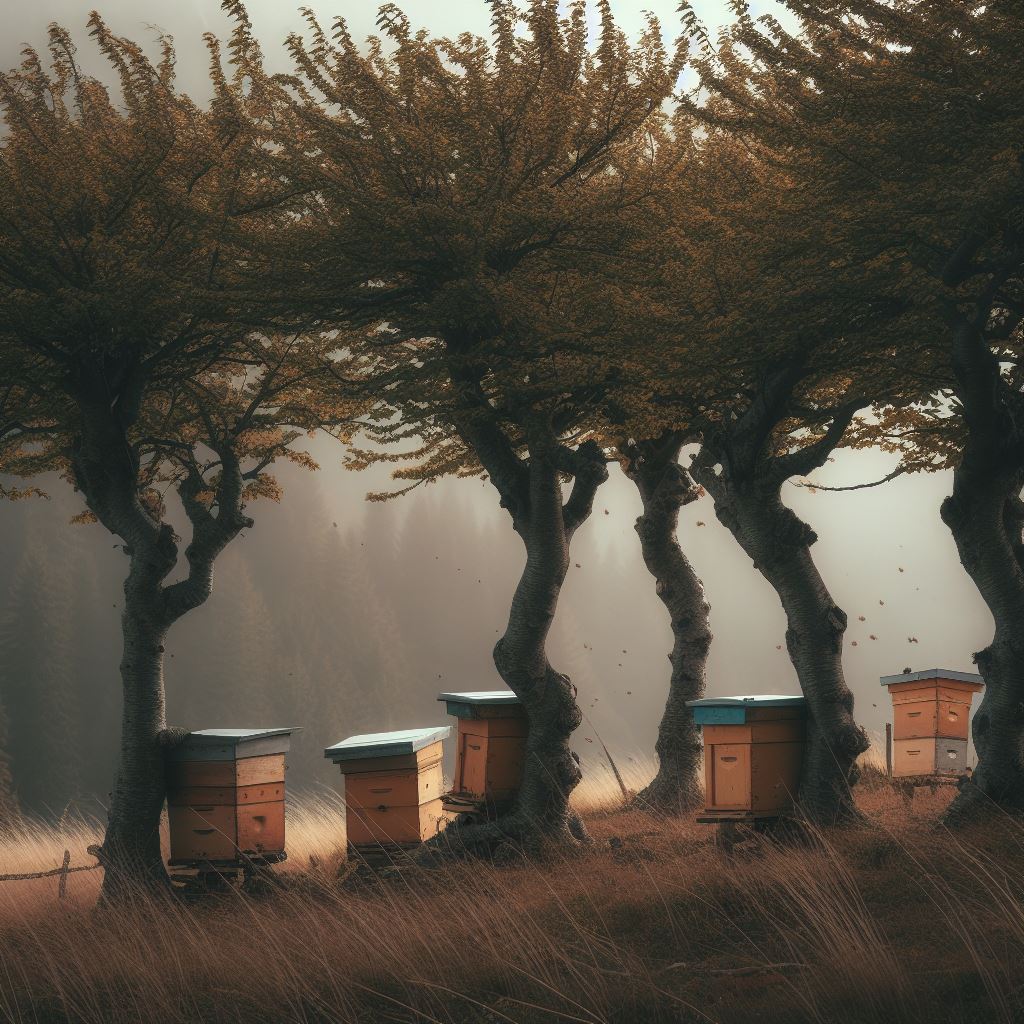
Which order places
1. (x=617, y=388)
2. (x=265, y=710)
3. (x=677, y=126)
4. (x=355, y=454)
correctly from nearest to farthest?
(x=617, y=388) → (x=677, y=126) → (x=355, y=454) → (x=265, y=710)

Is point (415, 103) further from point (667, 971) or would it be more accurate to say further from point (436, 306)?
point (667, 971)

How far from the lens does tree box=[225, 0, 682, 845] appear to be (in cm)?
1076

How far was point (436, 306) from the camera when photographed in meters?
11.3

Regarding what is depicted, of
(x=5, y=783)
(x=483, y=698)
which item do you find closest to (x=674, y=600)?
(x=483, y=698)

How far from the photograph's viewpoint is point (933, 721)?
512 inches

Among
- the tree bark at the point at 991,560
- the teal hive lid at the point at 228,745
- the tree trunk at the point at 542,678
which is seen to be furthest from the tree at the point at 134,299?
the tree bark at the point at 991,560

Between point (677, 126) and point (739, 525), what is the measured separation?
5552mm

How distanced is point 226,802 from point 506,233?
21.6 ft

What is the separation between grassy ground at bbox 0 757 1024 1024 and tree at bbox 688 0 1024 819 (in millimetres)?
2514

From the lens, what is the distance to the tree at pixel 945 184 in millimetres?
7793

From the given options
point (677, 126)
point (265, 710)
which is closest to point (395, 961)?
point (677, 126)

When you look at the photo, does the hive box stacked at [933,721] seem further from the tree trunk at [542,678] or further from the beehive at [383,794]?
the beehive at [383,794]

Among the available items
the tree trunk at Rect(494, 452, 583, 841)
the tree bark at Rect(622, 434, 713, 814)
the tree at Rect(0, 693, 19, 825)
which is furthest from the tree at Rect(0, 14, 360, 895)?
the tree at Rect(0, 693, 19, 825)

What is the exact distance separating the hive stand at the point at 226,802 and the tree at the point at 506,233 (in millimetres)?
2388
